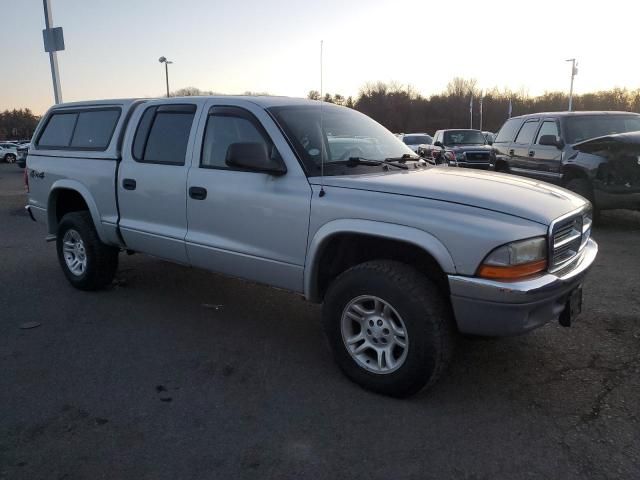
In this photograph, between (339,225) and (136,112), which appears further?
(136,112)

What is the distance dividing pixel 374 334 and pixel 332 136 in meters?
1.62

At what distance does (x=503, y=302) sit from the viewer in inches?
116

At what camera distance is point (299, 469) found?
2.72 metres

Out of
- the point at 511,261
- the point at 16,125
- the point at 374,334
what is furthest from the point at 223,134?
the point at 16,125

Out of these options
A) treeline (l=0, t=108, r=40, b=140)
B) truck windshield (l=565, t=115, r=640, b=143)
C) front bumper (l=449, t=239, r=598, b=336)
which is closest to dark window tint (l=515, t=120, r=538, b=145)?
truck windshield (l=565, t=115, r=640, b=143)

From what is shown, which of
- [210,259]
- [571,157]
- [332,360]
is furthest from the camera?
[571,157]

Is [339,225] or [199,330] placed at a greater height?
[339,225]

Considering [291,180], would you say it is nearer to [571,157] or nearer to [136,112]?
[136,112]

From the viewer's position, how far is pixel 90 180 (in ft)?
17.5

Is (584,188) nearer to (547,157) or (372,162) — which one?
(547,157)

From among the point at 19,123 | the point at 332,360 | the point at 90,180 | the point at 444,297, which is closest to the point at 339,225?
the point at 444,297

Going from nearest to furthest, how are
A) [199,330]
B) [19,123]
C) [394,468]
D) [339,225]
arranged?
[394,468]
[339,225]
[199,330]
[19,123]

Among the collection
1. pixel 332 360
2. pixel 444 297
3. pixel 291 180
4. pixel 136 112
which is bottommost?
pixel 332 360

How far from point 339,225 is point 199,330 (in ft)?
6.16
